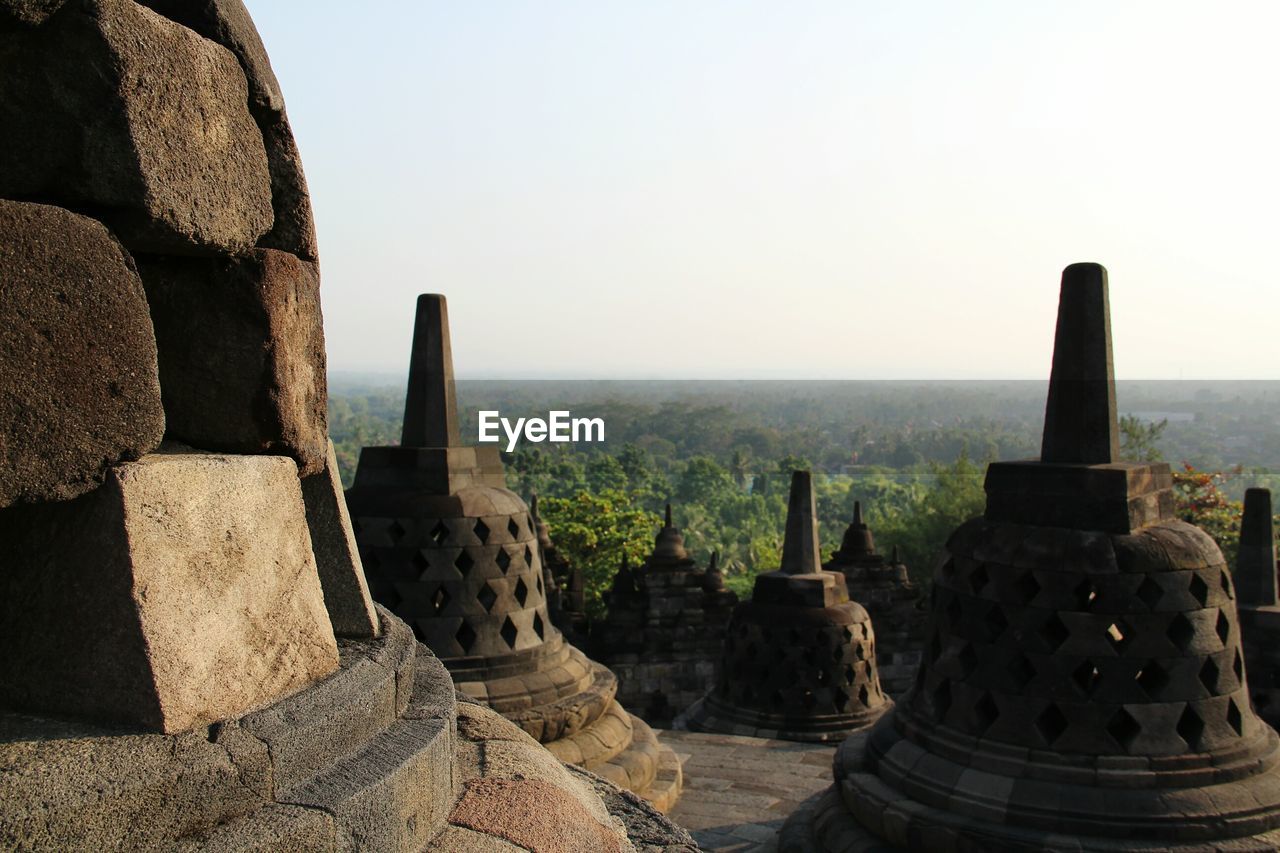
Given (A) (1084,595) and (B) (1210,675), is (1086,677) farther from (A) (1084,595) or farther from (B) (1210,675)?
(B) (1210,675)

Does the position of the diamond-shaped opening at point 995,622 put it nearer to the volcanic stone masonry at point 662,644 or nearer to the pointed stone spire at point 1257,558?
the pointed stone spire at point 1257,558

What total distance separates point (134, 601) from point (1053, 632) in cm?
452

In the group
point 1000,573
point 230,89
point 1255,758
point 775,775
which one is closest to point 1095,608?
point 1000,573

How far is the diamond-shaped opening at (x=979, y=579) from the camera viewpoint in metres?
5.51

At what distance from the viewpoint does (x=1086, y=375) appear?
5410 mm

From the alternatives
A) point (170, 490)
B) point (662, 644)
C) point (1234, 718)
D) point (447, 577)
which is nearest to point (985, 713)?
point (1234, 718)

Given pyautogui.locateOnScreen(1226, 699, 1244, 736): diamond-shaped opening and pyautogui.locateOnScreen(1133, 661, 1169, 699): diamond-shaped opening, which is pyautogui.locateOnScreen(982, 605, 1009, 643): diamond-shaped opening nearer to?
pyautogui.locateOnScreen(1133, 661, 1169, 699): diamond-shaped opening

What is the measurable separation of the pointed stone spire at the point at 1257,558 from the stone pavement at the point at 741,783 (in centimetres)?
349

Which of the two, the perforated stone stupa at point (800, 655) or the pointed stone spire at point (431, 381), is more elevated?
the pointed stone spire at point (431, 381)

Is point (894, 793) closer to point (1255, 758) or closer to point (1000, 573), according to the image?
point (1000, 573)

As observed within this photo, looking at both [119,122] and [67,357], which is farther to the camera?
[119,122]

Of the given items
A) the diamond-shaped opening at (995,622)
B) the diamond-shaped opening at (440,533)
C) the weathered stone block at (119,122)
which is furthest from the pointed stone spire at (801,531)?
the weathered stone block at (119,122)

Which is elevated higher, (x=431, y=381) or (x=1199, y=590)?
(x=431, y=381)

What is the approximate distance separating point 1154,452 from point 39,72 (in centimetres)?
3709
